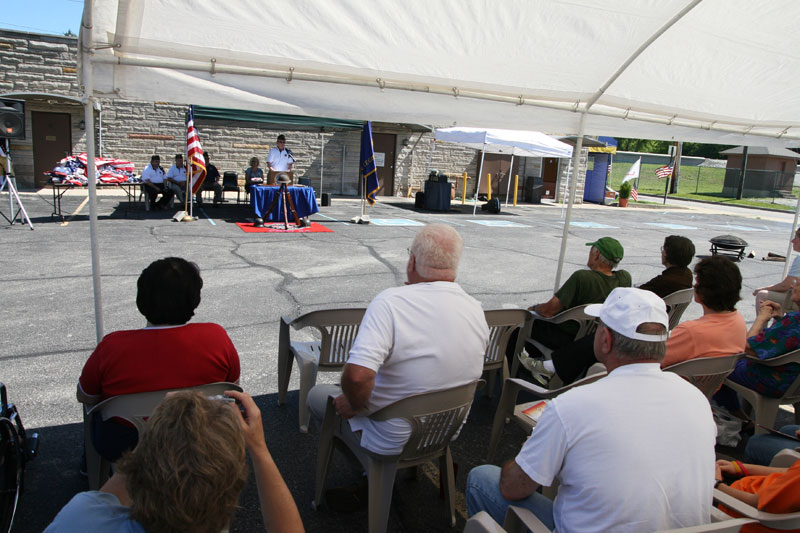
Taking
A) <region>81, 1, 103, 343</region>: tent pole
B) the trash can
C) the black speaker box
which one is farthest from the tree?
<region>81, 1, 103, 343</region>: tent pole

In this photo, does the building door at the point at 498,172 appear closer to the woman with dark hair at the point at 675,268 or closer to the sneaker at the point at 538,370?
the woman with dark hair at the point at 675,268

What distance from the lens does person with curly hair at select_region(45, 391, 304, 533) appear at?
1.10 m

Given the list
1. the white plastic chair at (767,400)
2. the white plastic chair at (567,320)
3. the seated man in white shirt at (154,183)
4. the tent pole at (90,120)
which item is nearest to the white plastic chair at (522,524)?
the white plastic chair at (767,400)

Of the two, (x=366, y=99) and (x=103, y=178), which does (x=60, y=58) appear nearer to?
(x=103, y=178)

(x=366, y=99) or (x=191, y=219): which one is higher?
(x=366, y=99)

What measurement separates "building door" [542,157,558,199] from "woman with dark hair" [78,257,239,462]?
2450 centimetres

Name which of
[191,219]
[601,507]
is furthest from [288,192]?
[601,507]

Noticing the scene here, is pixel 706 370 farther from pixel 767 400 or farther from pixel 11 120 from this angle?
pixel 11 120

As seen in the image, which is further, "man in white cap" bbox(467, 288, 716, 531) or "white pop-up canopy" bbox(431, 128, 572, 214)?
"white pop-up canopy" bbox(431, 128, 572, 214)

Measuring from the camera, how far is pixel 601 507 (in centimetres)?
157

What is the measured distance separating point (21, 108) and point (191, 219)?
12.3 feet

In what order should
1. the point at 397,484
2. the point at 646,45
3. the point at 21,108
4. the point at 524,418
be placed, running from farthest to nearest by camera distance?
the point at 21,108
the point at 646,45
the point at 397,484
the point at 524,418

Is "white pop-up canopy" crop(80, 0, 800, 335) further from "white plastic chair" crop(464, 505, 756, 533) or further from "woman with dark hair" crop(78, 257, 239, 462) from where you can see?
"white plastic chair" crop(464, 505, 756, 533)

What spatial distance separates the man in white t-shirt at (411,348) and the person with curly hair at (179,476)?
40.2 inches
